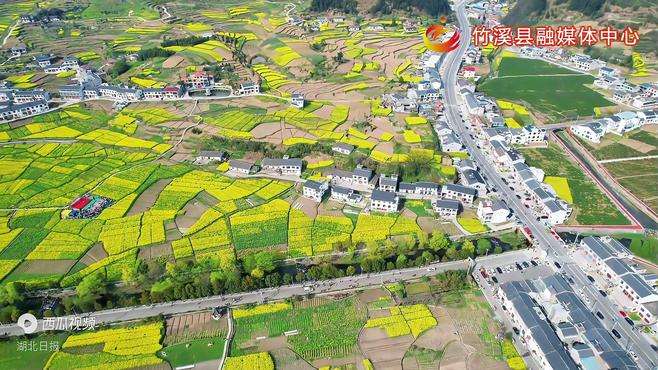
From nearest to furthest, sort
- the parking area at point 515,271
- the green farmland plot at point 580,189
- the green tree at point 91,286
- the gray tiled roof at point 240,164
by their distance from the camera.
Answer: the green tree at point 91,286
the parking area at point 515,271
the green farmland plot at point 580,189
the gray tiled roof at point 240,164

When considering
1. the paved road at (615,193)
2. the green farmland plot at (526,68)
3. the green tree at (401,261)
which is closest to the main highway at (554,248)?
the paved road at (615,193)

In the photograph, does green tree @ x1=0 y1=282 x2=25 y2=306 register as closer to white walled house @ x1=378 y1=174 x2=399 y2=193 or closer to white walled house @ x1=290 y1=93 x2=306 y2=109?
white walled house @ x1=378 y1=174 x2=399 y2=193

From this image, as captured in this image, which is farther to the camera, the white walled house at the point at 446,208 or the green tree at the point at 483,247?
the white walled house at the point at 446,208

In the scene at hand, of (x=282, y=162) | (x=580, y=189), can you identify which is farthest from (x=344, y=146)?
(x=580, y=189)

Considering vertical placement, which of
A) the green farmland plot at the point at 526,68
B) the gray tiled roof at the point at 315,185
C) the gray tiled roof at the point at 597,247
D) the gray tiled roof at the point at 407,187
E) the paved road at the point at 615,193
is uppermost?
the green farmland plot at the point at 526,68

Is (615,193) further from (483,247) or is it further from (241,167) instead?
(241,167)

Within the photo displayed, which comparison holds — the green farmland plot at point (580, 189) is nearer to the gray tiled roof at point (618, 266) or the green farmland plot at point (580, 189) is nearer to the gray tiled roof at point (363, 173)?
the gray tiled roof at point (618, 266)

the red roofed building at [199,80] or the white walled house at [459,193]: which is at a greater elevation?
the red roofed building at [199,80]
